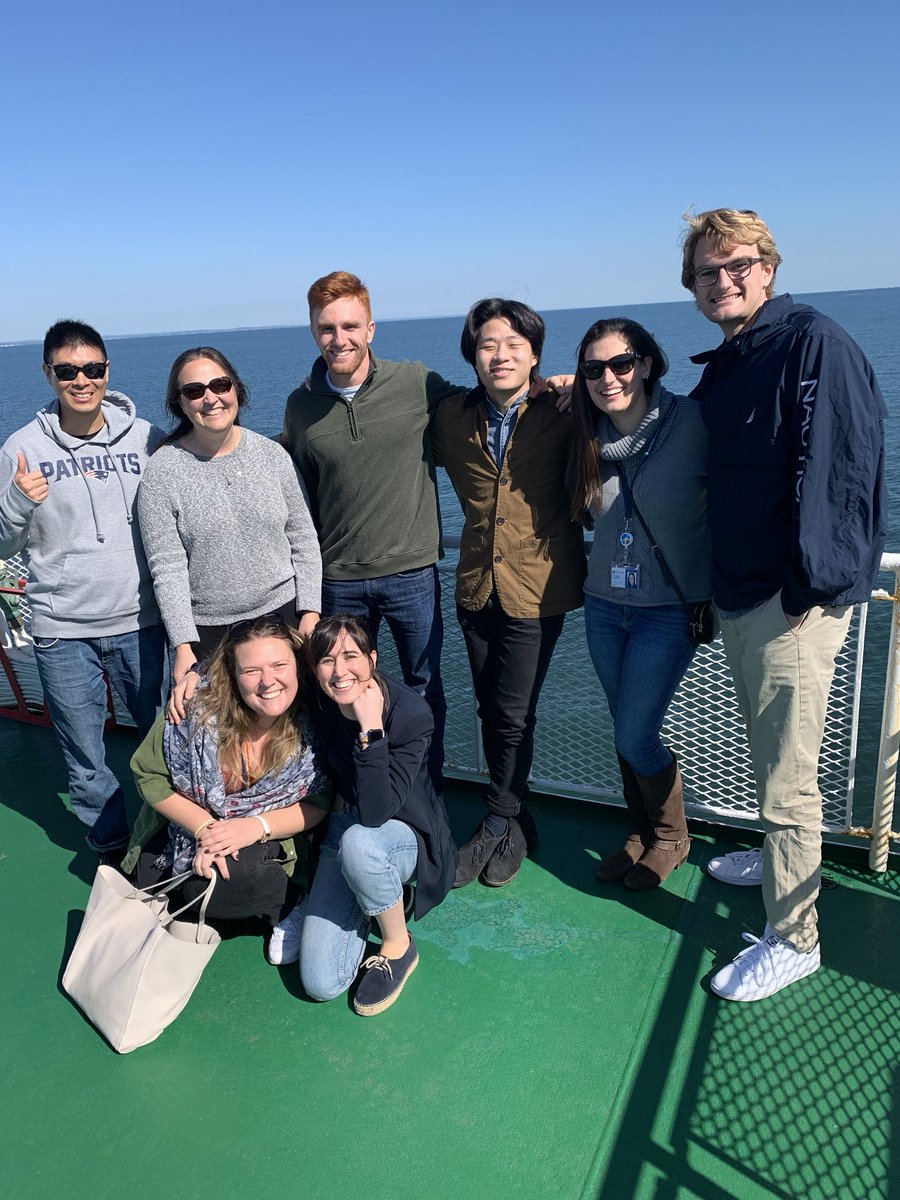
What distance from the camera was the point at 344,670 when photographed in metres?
2.58

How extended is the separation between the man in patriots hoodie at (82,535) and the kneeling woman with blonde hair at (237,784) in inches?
19.2

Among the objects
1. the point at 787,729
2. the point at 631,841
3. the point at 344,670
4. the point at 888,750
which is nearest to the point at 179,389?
the point at 344,670

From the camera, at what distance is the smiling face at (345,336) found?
2.93m

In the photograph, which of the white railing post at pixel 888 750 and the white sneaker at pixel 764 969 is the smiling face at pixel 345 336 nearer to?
the white railing post at pixel 888 750

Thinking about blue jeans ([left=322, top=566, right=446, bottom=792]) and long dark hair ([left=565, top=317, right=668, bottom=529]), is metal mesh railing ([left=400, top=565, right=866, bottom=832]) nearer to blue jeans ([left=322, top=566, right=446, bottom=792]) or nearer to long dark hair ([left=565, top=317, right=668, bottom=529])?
blue jeans ([left=322, top=566, right=446, bottom=792])

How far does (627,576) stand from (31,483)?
6.68 feet

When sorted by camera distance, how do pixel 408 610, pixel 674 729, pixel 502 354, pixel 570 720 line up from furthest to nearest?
pixel 570 720 < pixel 674 729 < pixel 408 610 < pixel 502 354

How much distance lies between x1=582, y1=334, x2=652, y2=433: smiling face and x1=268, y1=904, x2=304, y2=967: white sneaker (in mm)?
1992

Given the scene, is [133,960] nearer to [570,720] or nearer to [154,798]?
[154,798]

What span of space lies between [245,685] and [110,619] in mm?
790

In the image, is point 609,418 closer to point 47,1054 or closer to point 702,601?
point 702,601

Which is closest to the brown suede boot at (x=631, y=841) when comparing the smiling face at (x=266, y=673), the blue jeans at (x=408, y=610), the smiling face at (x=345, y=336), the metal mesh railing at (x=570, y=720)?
the metal mesh railing at (x=570, y=720)

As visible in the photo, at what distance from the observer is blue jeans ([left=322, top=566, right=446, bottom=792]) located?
3213 millimetres

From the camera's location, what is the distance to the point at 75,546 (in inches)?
122
